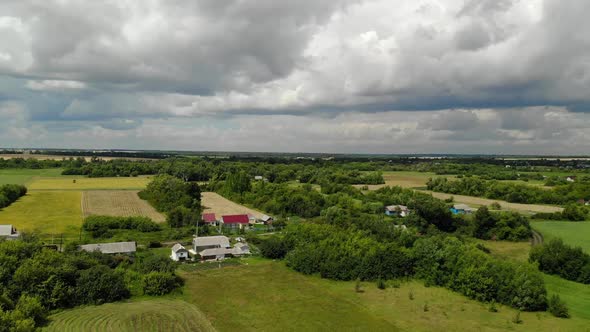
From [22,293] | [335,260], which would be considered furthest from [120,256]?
[335,260]

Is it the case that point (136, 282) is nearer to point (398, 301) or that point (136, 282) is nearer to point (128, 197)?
point (398, 301)

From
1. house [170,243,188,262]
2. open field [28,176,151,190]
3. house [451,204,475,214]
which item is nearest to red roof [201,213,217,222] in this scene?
house [170,243,188,262]

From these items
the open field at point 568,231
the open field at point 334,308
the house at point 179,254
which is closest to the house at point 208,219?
the house at point 179,254

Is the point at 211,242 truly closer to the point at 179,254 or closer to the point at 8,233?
the point at 179,254

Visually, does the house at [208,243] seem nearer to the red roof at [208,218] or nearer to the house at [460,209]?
the red roof at [208,218]

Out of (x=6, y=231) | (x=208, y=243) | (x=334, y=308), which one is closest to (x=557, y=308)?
(x=334, y=308)
